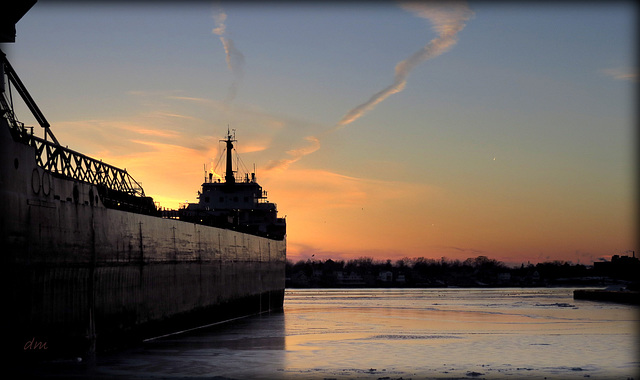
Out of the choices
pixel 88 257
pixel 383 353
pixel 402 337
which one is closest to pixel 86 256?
pixel 88 257

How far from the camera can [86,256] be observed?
20953mm

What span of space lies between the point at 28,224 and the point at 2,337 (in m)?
2.92

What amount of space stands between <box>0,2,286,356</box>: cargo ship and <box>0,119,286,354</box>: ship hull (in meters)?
0.03

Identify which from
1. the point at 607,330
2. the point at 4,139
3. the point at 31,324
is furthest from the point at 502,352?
the point at 4,139

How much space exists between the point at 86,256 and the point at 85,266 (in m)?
0.32

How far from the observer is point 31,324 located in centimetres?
1720

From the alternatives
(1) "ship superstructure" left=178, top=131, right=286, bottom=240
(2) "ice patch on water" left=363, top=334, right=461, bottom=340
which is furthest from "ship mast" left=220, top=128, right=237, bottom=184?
(2) "ice patch on water" left=363, top=334, right=461, bottom=340

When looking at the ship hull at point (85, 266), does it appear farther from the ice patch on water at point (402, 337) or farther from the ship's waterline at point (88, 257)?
the ice patch on water at point (402, 337)

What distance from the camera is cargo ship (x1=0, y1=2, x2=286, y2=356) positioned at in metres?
16.9

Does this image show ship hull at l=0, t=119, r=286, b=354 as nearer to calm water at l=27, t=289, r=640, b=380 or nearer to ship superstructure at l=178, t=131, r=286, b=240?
calm water at l=27, t=289, r=640, b=380

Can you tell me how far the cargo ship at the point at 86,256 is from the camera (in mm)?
16922

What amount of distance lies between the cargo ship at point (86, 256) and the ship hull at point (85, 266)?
1.1 inches

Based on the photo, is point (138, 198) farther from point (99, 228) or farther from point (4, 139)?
point (4, 139)

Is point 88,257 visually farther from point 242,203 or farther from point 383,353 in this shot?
point 242,203
